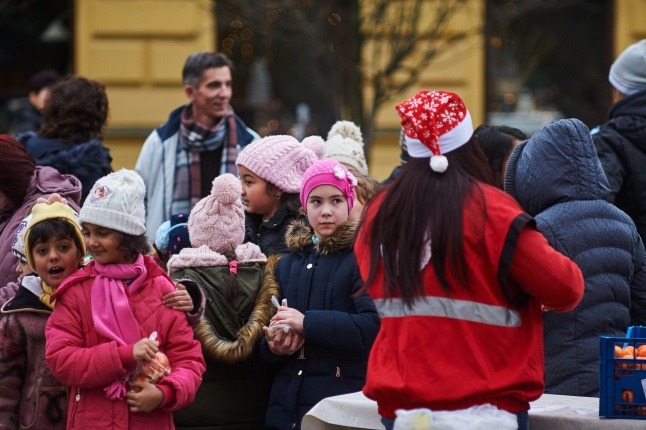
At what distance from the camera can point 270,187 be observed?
5895 millimetres

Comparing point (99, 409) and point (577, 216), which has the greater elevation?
point (577, 216)

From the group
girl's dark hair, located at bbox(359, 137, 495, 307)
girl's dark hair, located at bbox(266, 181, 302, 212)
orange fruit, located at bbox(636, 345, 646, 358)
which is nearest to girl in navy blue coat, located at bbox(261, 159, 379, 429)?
girl's dark hair, located at bbox(266, 181, 302, 212)

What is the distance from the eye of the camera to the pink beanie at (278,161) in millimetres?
5848

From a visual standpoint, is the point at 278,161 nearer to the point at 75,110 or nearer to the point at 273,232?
the point at 273,232

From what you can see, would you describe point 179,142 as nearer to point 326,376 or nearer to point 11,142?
point 11,142

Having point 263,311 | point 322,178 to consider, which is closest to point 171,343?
point 263,311

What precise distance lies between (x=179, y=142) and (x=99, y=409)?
3.17 metres

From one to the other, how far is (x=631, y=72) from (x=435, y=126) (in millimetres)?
2944

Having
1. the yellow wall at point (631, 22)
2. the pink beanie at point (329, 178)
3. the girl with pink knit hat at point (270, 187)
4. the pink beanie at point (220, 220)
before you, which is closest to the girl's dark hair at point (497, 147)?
the girl with pink knit hat at point (270, 187)

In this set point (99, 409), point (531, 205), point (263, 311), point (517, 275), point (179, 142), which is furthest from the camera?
point (179, 142)

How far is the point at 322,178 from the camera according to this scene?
518 cm

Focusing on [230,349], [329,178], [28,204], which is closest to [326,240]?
[329,178]

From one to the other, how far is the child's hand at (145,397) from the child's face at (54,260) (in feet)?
2.23

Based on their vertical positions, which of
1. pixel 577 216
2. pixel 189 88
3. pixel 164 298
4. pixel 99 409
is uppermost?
pixel 189 88
